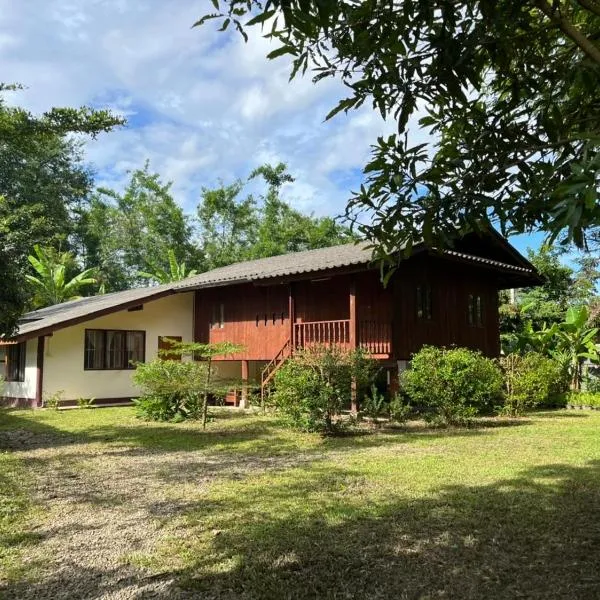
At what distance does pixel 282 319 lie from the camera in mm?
18297

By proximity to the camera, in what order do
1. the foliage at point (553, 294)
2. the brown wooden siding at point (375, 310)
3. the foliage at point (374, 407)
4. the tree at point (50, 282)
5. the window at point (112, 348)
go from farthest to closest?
the tree at point (50, 282), the foliage at point (553, 294), the window at point (112, 348), the brown wooden siding at point (375, 310), the foliage at point (374, 407)

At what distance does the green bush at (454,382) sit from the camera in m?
12.4

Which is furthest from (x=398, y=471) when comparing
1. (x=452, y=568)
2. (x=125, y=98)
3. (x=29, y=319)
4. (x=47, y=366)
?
(x=29, y=319)

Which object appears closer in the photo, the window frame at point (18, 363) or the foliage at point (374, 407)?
the foliage at point (374, 407)

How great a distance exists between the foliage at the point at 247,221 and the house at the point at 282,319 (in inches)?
686

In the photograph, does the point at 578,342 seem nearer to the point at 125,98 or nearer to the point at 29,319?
the point at 125,98

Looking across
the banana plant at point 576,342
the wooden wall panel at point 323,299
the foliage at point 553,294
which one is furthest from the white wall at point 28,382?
the foliage at point 553,294

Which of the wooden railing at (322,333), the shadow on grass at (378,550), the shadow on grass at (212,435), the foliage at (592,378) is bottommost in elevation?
the shadow on grass at (378,550)

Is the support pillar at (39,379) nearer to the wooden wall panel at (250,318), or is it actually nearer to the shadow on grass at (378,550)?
the wooden wall panel at (250,318)

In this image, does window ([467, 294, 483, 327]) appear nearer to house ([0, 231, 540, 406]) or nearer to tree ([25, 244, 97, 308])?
house ([0, 231, 540, 406])

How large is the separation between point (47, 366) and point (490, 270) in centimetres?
1416

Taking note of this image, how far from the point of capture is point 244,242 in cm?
4206

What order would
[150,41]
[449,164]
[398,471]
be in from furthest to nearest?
[398,471] < [150,41] < [449,164]

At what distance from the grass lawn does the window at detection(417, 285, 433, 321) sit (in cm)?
636
